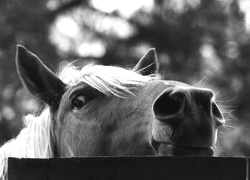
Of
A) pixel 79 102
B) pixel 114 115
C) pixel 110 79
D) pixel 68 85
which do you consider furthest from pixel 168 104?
pixel 68 85

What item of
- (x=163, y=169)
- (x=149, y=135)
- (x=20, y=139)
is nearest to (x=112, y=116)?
(x=149, y=135)

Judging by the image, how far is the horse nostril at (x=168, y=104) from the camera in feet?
5.88

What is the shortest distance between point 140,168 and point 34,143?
5.46 feet

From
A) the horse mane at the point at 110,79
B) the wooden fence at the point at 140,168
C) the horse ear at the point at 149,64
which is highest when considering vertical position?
the horse ear at the point at 149,64

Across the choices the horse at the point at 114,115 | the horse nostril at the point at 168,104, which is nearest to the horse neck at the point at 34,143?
the horse at the point at 114,115

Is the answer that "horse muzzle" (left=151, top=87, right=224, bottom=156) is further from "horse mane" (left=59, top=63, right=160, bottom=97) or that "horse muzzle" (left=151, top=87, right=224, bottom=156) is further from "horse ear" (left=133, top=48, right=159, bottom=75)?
"horse ear" (left=133, top=48, right=159, bottom=75)

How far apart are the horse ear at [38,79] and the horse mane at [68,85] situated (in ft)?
0.25

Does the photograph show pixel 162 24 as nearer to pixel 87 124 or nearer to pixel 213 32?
pixel 213 32

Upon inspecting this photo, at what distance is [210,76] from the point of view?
1127 cm

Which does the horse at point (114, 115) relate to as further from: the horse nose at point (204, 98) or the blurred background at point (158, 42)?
the blurred background at point (158, 42)

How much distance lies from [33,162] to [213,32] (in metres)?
10.5

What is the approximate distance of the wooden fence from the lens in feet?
4.54

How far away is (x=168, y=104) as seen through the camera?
6.07 ft

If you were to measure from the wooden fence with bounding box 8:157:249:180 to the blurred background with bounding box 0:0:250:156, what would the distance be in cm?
885
